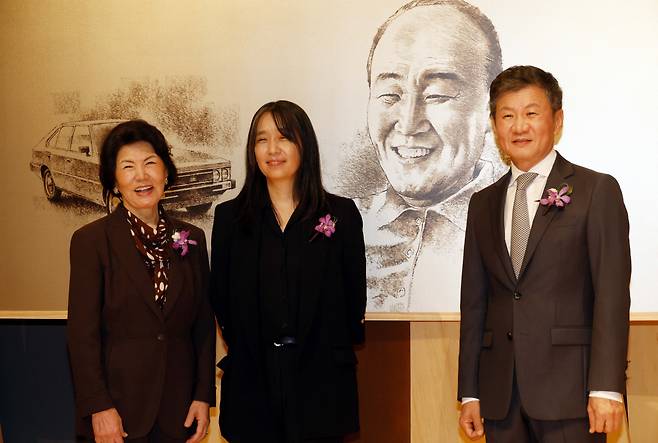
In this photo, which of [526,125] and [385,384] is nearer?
[526,125]

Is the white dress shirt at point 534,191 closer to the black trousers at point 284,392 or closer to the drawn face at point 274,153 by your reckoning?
the black trousers at point 284,392

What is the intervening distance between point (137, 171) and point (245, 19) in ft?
3.78

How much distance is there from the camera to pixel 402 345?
3.47m

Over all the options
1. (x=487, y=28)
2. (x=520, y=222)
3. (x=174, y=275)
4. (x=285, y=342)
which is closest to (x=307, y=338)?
(x=285, y=342)

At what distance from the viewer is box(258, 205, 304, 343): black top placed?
2.77 metres

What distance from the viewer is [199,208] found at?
3.61 meters

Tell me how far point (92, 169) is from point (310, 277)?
1.49 metres

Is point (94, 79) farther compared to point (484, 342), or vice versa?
point (94, 79)

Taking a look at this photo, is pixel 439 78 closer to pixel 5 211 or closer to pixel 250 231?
pixel 250 231

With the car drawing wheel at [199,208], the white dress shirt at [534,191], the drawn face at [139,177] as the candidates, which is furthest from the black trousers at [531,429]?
the car drawing wheel at [199,208]

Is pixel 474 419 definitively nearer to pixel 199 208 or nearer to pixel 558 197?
pixel 558 197

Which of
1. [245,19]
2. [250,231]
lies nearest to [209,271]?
[250,231]

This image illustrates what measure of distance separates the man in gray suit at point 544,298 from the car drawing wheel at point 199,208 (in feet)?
4.81

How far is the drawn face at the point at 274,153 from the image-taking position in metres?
2.89
